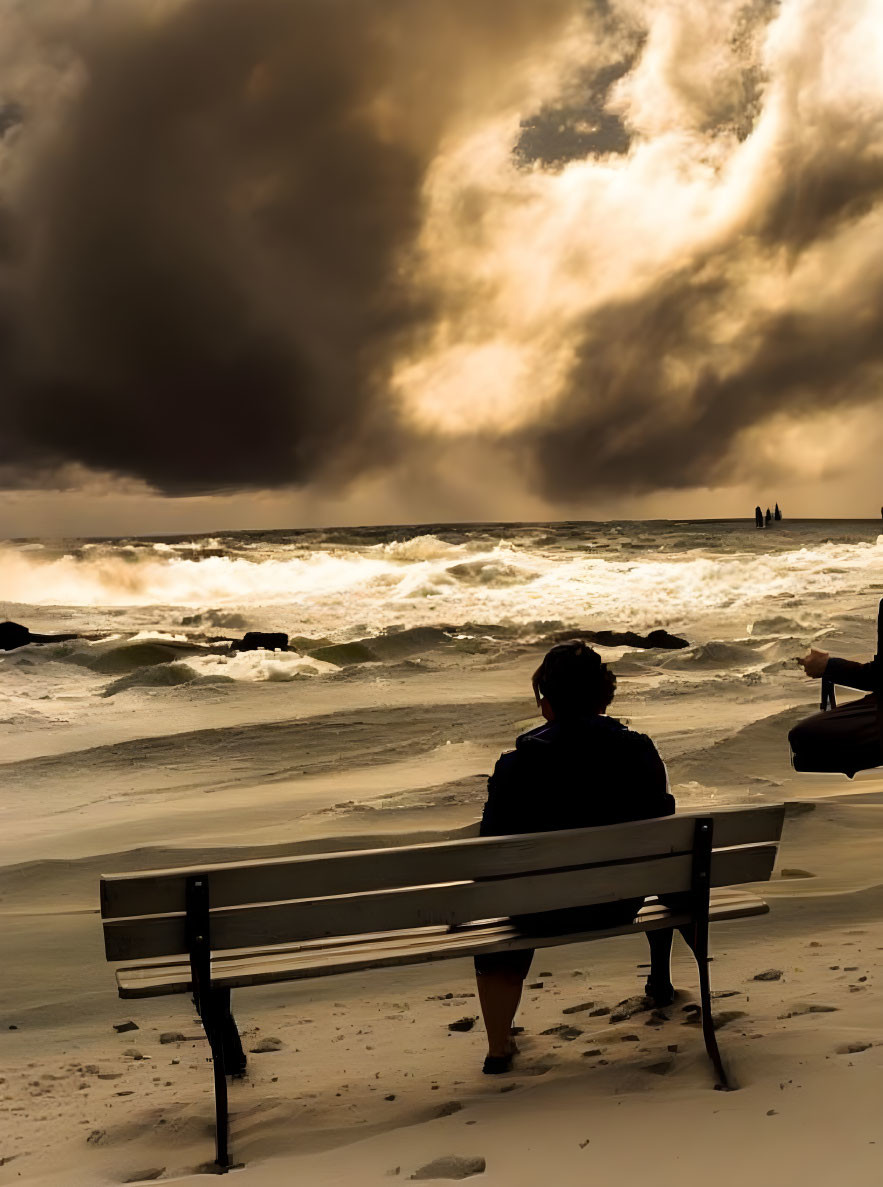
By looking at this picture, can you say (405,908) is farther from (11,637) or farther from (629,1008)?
(11,637)

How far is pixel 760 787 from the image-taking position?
305 inches

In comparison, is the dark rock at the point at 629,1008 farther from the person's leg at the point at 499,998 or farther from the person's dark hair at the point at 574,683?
the person's dark hair at the point at 574,683

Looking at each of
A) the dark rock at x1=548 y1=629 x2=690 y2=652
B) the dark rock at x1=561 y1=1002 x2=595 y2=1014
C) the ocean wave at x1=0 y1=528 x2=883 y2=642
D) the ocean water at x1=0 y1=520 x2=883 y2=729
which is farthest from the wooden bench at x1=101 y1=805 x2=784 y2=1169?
the ocean wave at x1=0 y1=528 x2=883 y2=642

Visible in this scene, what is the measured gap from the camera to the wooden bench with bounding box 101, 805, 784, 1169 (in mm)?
3119

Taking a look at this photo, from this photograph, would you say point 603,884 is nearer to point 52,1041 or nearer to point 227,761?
point 52,1041

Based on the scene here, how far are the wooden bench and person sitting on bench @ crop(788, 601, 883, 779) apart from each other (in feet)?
0.85

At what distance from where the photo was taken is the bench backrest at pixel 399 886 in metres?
3.11

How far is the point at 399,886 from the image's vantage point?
3270 mm

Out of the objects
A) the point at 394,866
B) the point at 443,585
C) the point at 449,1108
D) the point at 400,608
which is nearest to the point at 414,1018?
the point at 449,1108

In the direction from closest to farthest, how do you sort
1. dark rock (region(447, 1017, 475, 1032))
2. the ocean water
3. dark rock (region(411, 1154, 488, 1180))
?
dark rock (region(411, 1154, 488, 1180))
dark rock (region(447, 1017, 475, 1032))
the ocean water

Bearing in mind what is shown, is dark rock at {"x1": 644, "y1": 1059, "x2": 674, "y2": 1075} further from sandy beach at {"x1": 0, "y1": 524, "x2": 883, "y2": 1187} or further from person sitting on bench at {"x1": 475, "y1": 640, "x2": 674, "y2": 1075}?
person sitting on bench at {"x1": 475, "y1": 640, "x2": 674, "y2": 1075}

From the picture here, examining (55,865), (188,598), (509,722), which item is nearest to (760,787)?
(509,722)

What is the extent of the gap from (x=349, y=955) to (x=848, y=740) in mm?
1564

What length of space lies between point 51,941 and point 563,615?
2014 cm
